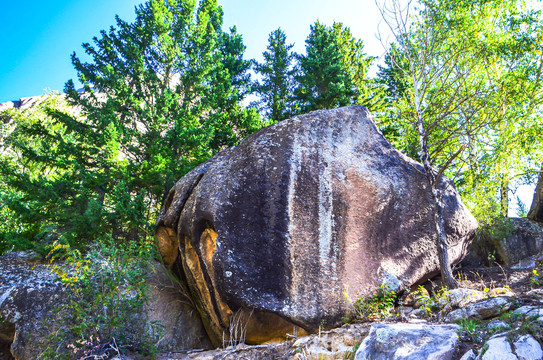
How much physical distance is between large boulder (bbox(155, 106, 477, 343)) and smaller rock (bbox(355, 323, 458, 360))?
205 cm

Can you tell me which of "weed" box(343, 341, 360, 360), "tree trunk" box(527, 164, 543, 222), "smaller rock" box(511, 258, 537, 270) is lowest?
"weed" box(343, 341, 360, 360)

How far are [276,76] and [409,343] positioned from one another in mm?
Answer: 14713

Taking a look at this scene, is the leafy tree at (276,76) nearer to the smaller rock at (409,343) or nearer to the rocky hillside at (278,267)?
the rocky hillside at (278,267)

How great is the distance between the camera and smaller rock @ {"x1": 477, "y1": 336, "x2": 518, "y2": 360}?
2.89m

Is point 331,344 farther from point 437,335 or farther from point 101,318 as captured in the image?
point 101,318

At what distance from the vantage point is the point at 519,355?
285 cm

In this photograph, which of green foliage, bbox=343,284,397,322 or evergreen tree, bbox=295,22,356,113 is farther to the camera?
evergreen tree, bbox=295,22,356,113

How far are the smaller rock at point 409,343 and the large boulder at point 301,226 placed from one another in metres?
2.05

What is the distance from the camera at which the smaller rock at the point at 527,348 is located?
283 cm

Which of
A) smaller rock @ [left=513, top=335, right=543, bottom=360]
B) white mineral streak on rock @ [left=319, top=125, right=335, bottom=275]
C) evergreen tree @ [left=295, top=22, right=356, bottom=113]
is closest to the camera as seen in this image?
smaller rock @ [left=513, top=335, right=543, bottom=360]

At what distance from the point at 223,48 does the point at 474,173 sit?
12.7m

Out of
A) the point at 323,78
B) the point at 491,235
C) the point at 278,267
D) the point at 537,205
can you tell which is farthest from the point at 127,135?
the point at 537,205

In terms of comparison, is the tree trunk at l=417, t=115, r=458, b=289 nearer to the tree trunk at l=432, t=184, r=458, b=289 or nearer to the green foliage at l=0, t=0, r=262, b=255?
the tree trunk at l=432, t=184, r=458, b=289

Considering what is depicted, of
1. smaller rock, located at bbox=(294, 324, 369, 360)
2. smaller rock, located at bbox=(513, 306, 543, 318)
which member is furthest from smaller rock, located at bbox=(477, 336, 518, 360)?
smaller rock, located at bbox=(294, 324, 369, 360)
